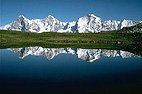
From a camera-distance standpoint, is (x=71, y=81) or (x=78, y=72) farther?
(x=78, y=72)

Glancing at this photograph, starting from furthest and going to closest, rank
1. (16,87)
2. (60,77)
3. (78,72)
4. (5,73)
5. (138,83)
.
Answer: (78,72) → (5,73) → (60,77) → (138,83) → (16,87)

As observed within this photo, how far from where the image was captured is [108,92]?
30844 millimetres

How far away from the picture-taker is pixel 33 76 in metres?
41.4

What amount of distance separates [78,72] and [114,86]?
12702 mm

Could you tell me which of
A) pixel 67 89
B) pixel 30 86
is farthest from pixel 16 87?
pixel 67 89

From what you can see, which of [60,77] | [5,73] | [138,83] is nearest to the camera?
[138,83]

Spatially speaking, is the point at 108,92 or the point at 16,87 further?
the point at 16,87

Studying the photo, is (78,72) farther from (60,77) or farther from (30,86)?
(30,86)

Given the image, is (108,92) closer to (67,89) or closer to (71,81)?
(67,89)

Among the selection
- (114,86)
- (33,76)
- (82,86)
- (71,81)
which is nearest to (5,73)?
(33,76)

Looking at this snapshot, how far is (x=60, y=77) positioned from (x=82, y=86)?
274 inches

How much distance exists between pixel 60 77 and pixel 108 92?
11190 mm

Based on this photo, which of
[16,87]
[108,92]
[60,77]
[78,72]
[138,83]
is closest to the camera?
[108,92]

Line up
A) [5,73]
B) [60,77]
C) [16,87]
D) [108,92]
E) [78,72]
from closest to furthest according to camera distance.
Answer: [108,92]
[16,87]
[60,77]
[5,73]
[78,72]
